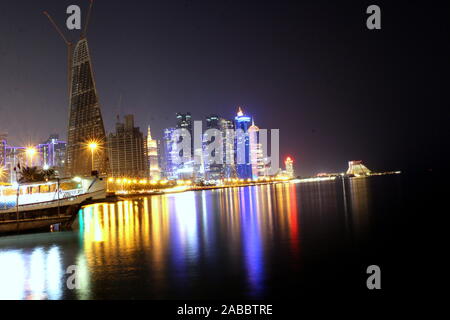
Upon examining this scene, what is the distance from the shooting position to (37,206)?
3534 cm

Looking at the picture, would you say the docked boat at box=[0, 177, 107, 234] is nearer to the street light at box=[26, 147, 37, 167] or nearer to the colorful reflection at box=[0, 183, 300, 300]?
the colorful reflection at box=[0, 183, 300, 300]

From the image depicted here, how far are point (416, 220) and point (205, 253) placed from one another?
17774mm

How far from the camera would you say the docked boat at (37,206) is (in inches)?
1291

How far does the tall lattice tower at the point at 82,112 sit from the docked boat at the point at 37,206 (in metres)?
65.9

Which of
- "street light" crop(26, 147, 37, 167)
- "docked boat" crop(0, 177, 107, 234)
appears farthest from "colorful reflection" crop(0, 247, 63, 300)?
"street light" crop(26, 147, 37, 167)

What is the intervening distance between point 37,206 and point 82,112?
76.2m

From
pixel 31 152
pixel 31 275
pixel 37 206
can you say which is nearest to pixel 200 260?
pixel 31 275

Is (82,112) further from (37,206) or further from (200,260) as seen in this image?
(200,260)

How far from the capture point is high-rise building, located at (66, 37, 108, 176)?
4060 inches
